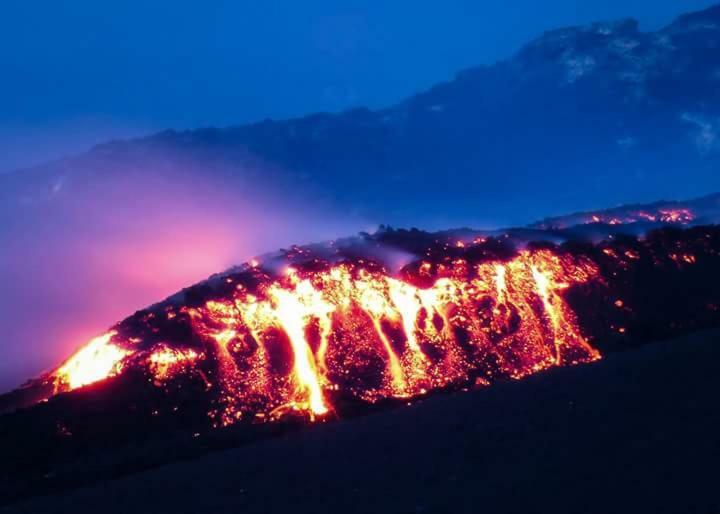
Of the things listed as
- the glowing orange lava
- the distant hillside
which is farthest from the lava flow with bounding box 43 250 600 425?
the distant hillside

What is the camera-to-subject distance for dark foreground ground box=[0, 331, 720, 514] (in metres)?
4.36

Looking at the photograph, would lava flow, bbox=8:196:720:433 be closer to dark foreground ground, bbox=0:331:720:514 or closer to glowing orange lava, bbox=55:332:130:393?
glowing orange lava, bbox=55:332:130:393

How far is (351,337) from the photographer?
8.75 metres

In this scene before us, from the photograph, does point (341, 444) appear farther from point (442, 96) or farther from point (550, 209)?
point (442, 96)

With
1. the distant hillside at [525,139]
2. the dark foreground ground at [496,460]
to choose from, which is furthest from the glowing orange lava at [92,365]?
the distant hillside at [525,139]

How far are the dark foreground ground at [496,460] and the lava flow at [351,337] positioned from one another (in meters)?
0.84

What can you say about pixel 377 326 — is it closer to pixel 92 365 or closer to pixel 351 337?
pixel 351 337

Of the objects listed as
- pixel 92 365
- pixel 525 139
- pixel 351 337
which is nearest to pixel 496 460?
pixel 351 337

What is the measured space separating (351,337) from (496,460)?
154 inches

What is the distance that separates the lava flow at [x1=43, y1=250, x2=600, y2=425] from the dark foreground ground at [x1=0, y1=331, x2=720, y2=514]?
2.75 ft

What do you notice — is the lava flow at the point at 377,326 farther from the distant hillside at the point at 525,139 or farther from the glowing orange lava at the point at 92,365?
the distant hillside at the point at 525,139

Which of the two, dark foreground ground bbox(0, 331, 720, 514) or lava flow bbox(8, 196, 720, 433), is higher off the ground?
lava flow bbox(8, 196, 720, 433)

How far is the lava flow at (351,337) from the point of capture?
26.3ft

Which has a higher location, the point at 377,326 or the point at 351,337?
the point at 377,326
